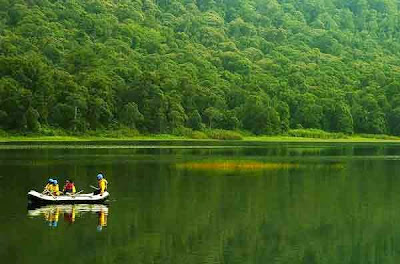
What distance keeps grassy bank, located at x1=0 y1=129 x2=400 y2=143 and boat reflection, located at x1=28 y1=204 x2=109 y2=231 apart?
7776 centimetres

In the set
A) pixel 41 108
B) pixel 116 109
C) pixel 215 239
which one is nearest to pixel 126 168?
pixel 215 239

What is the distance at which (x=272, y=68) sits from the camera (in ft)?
656

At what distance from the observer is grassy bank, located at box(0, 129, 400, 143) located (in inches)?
4751

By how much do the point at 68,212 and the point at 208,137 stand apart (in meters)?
108

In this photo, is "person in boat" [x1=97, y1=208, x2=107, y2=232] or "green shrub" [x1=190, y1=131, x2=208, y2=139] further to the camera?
"green shrub" [x1=190, y1=131, x2=208, y2=139]

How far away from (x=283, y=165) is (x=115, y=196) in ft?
96.9

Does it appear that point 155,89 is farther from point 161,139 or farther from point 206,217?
point 206,217

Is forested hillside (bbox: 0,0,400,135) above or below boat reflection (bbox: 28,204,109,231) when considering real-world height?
above

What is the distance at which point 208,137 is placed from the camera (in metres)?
146

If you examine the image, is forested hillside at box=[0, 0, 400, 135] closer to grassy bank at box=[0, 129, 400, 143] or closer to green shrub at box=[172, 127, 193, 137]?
green shrub at box=[172, 127, 193, 137]

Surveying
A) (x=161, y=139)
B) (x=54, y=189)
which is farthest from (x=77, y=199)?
(x=161, y=139)

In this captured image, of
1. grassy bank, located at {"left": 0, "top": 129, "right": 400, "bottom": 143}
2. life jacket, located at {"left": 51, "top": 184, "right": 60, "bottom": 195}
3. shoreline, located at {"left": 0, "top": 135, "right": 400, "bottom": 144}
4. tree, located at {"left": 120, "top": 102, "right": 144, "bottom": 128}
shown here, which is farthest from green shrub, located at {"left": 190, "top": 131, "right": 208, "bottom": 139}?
life jacket, located at {"left": 51, "top": 184, "right": 60, "bottom": 195}

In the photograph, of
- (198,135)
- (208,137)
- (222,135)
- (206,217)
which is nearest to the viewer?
(206,217)

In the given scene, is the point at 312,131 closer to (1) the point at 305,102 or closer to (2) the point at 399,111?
(1) the point at 305,102
